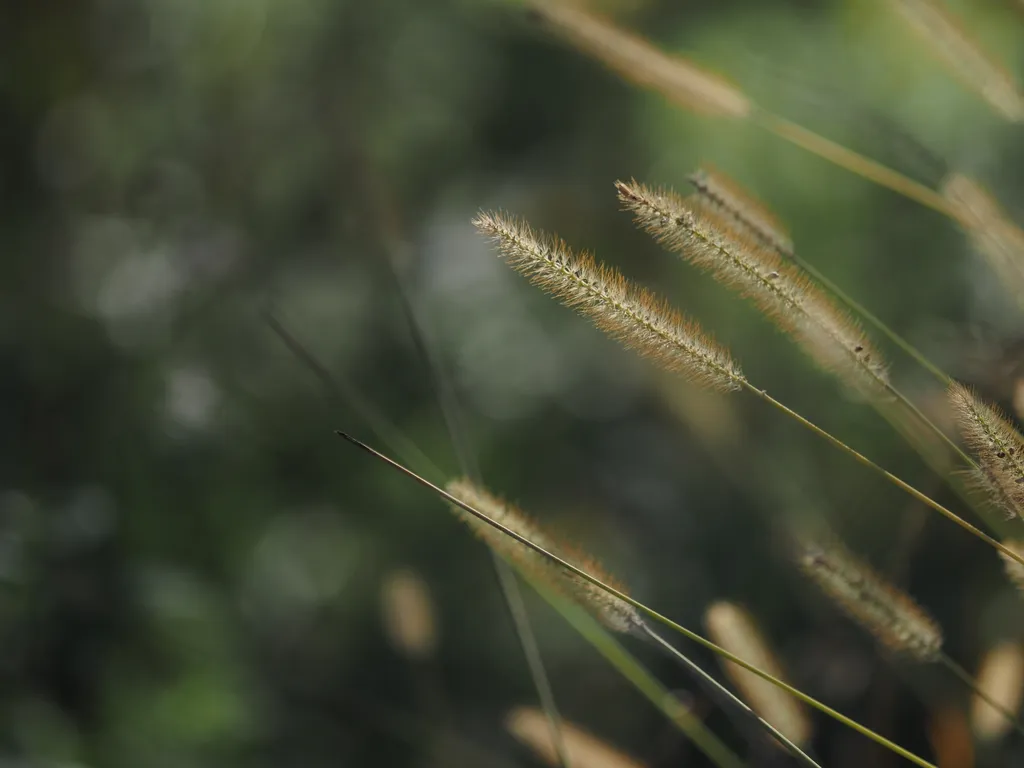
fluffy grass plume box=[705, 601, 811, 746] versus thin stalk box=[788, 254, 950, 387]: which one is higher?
thin stalk box=[788, 254, 950, 387]

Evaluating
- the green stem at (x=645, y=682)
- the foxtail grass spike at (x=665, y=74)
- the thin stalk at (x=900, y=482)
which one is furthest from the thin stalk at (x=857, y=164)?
the green stem at (x=645, y=682)

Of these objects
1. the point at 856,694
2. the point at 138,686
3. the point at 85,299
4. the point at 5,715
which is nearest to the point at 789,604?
the point at 856,694

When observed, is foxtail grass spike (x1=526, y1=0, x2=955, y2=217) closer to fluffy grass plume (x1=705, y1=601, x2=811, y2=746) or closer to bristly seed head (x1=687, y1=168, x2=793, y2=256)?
bristly seed head (x1=687, y1=168, x2=793, y2=256)

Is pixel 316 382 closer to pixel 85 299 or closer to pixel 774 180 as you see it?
pixel 85 299

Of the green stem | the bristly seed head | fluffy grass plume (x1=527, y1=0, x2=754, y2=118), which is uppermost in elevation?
fluffy grass plume (x1=527, y1=0, x2=754, y2=118)

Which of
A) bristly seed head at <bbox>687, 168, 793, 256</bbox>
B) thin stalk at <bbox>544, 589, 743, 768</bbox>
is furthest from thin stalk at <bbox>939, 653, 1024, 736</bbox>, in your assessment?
bristly seed head at <bbox>687, 168, 793, 256</bbox>

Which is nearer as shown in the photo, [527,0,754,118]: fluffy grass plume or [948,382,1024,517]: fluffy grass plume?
[948,382,1024,517]: fluffy grass plume
